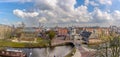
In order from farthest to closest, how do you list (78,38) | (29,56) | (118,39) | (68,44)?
(78,38), (68,44), (29,56), (118,39)

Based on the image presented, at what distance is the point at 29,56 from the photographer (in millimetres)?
46062

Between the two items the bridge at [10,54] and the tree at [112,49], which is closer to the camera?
the tree at [112,49]

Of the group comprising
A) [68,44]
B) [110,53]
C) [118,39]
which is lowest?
[68,44]

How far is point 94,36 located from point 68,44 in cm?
1338

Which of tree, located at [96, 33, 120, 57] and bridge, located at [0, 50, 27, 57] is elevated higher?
tree, located at [96, 33, 120, 57]

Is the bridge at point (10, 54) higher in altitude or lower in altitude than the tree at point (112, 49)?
lower

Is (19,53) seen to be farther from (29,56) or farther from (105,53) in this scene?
(105,53)

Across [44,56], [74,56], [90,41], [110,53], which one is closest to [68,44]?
[90,41]

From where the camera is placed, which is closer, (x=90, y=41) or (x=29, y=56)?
(x=29, y=56)

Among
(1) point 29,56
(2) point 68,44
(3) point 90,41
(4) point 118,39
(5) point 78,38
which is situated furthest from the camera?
(5) point 78,38

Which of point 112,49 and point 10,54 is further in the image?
point 10,54

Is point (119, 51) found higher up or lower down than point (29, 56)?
higher up

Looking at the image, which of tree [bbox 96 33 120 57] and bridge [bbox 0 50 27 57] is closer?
tree [bbox 96 33 120 57]

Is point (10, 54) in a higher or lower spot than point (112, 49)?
lower
